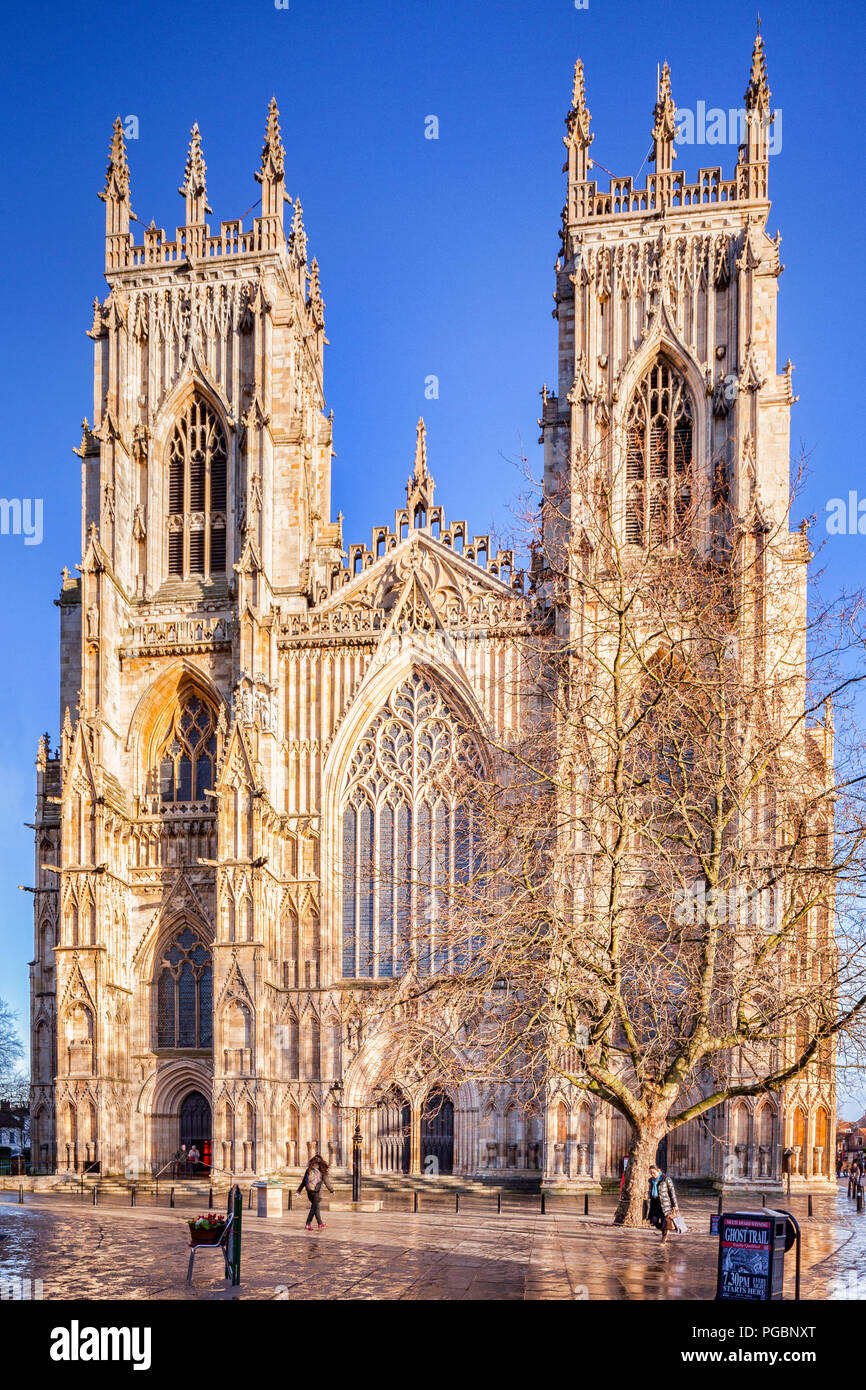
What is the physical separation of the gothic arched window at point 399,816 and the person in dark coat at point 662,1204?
1395 cm

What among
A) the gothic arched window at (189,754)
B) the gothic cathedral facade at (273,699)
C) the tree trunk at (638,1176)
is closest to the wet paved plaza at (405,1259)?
the tree trunk at (638,1176)

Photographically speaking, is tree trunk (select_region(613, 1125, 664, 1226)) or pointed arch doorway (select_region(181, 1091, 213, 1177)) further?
pointed arch doorway (select_region(181, 1091, 213, 1177))

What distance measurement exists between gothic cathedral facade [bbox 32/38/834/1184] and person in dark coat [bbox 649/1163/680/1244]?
34.9ft

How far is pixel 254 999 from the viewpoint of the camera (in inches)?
1259

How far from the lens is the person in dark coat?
18719 mm

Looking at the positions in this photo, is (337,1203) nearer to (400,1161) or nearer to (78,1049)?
(400,1161)

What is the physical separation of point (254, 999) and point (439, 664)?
9476 mm

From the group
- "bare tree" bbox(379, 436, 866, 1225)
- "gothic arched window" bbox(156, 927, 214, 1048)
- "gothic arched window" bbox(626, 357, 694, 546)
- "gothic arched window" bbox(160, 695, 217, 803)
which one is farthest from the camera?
"gothic arched window" bbox(160, 695, 217, 803)

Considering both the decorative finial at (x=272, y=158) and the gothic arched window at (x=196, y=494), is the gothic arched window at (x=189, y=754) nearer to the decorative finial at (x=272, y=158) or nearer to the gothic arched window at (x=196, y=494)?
the gothic arched window at (x=196, y=494)

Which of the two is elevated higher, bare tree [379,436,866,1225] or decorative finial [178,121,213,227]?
decorative finial [178,121,213,227]

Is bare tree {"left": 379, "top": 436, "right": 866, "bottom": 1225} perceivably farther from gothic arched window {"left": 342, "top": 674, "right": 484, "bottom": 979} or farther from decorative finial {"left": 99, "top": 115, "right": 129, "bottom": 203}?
decorative finial {"left": 99, "top": 115, "right": 129, "bottom": 203}

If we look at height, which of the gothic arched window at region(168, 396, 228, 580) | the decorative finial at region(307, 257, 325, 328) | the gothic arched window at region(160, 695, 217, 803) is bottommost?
the gothic arched window at region(160, 695, 217, 803)

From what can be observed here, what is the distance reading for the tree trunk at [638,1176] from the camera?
66.1 ft

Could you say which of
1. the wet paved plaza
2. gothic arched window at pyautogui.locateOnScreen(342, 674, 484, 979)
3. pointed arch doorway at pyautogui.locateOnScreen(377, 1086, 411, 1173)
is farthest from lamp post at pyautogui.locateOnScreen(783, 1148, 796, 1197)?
gothic arched window at pyautogui.locateOnScreen(342, 674, 484, 979)
